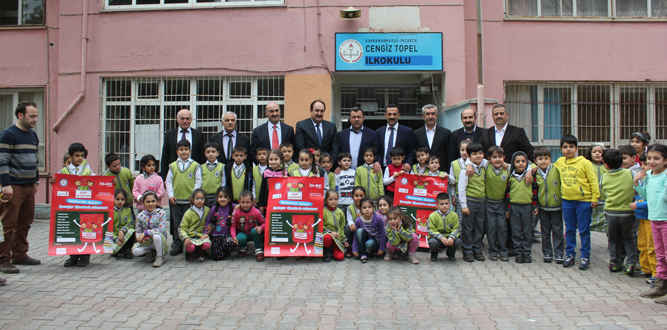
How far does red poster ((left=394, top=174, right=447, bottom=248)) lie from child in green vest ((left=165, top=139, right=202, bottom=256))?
9.34ft

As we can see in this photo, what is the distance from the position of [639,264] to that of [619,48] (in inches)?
232

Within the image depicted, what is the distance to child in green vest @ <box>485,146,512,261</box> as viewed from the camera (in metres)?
6.12

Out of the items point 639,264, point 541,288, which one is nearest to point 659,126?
point 639,264

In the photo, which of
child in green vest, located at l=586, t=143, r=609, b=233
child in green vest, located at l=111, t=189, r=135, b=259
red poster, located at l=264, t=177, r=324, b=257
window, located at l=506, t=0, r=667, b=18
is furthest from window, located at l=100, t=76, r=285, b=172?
child in green vest, located at l=586, t=143, r=609, b=233

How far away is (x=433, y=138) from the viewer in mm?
6988

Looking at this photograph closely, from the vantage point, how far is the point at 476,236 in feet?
20.3

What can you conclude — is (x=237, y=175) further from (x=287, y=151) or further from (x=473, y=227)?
(x=473, y=227)

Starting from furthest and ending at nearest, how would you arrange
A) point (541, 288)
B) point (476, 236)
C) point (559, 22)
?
point (559, 22) → point (476, 236) → point (541, 288)

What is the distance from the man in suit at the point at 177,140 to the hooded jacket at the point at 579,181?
5208 mm

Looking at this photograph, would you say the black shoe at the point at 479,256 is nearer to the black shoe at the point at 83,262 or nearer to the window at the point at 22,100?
the black shoe at the point at 83,262

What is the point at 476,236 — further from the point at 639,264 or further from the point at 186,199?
the point at 186,199

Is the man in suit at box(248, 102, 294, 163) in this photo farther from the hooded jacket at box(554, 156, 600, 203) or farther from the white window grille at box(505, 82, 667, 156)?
the white window grille at box(505, 82, 667, 156)

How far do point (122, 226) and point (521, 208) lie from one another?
5.42m

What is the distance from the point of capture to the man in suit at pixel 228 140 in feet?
22.9
